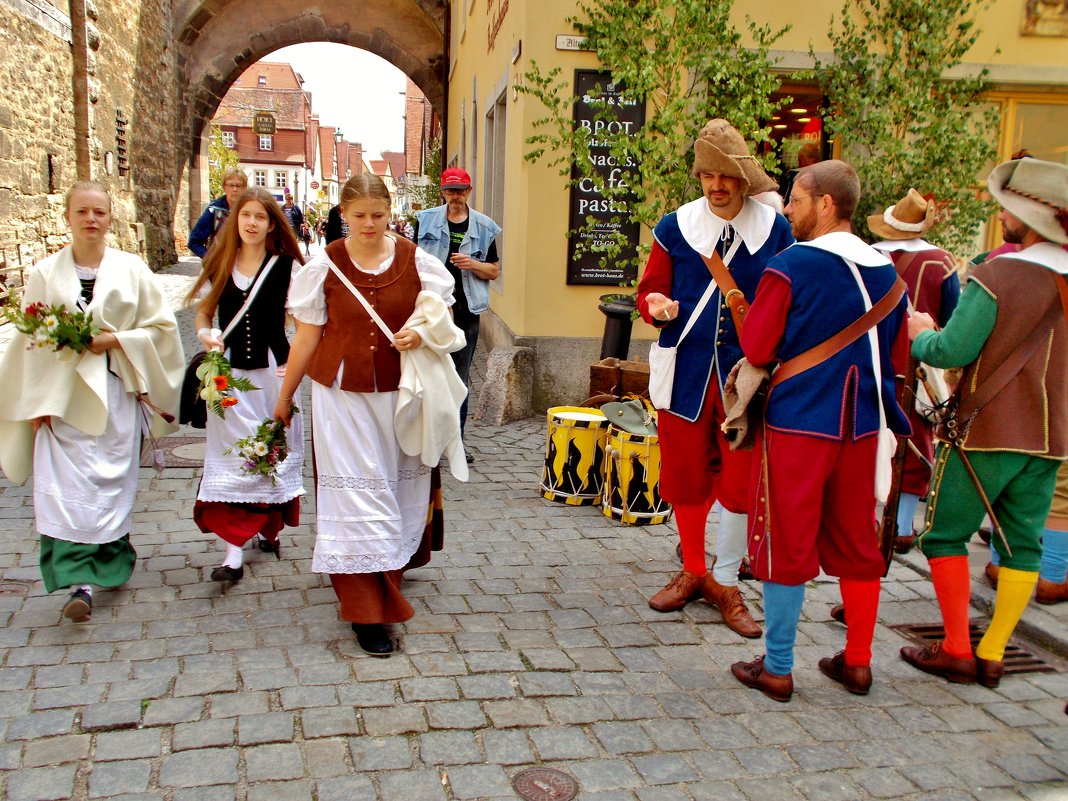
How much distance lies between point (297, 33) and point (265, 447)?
20.6m

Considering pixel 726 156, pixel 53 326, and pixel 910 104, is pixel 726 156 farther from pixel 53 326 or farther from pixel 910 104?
pixel 910 104

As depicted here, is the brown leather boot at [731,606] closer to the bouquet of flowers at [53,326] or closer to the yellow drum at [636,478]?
the yellow drum at [636,478]

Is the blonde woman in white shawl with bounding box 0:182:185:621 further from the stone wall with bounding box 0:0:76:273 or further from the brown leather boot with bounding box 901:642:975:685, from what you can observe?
the stone wall with bounding box 0:0:76:273

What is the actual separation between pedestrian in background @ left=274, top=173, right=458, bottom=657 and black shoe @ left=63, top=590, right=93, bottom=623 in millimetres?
1009

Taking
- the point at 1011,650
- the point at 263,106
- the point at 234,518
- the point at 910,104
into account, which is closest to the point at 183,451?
the point at 234,518

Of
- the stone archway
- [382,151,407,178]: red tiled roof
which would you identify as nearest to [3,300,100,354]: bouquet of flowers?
the stone archway

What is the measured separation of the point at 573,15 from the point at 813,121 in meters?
2.51

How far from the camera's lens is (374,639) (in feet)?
13.1

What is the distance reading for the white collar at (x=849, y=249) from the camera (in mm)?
3453

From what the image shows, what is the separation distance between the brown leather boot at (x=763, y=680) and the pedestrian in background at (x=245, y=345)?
226 cm

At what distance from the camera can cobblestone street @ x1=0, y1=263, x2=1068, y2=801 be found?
312cm

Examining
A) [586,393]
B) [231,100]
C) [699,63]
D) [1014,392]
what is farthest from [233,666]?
[231,100]

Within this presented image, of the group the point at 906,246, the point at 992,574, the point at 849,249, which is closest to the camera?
the point at 849,249

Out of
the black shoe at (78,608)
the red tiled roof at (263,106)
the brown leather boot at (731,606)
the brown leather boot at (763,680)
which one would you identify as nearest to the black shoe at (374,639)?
the black shoe at (78,608)
